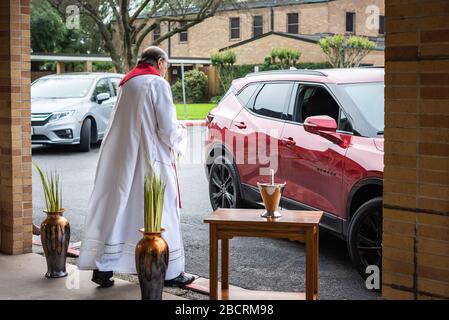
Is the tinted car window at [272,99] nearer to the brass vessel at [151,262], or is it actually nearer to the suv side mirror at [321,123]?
the suv side mirror at [321,123]

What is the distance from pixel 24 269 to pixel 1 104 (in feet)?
5.32

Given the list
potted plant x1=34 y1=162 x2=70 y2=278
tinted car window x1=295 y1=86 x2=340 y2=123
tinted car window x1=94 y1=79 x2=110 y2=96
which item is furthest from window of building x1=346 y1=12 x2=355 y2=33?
potted plant x1=34 y1=162 x2=70 y2=278

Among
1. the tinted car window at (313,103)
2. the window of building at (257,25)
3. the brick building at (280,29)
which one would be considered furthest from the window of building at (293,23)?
the tinted car window at (313,103)

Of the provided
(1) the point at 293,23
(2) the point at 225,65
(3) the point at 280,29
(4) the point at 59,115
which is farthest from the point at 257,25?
(4) the point at 59,115

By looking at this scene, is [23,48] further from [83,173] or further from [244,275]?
[83,173]

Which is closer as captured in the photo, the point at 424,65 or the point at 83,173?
the point at 424,65

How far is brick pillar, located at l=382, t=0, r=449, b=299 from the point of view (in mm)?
3795

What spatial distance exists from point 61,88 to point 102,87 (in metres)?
0.99

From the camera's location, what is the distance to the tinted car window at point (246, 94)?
8625 mm

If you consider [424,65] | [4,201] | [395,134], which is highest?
[424,65]

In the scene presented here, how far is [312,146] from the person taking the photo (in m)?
7.05

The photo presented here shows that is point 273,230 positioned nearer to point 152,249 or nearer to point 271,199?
point 271,199

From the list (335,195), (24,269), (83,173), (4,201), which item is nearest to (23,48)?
(4,201)
